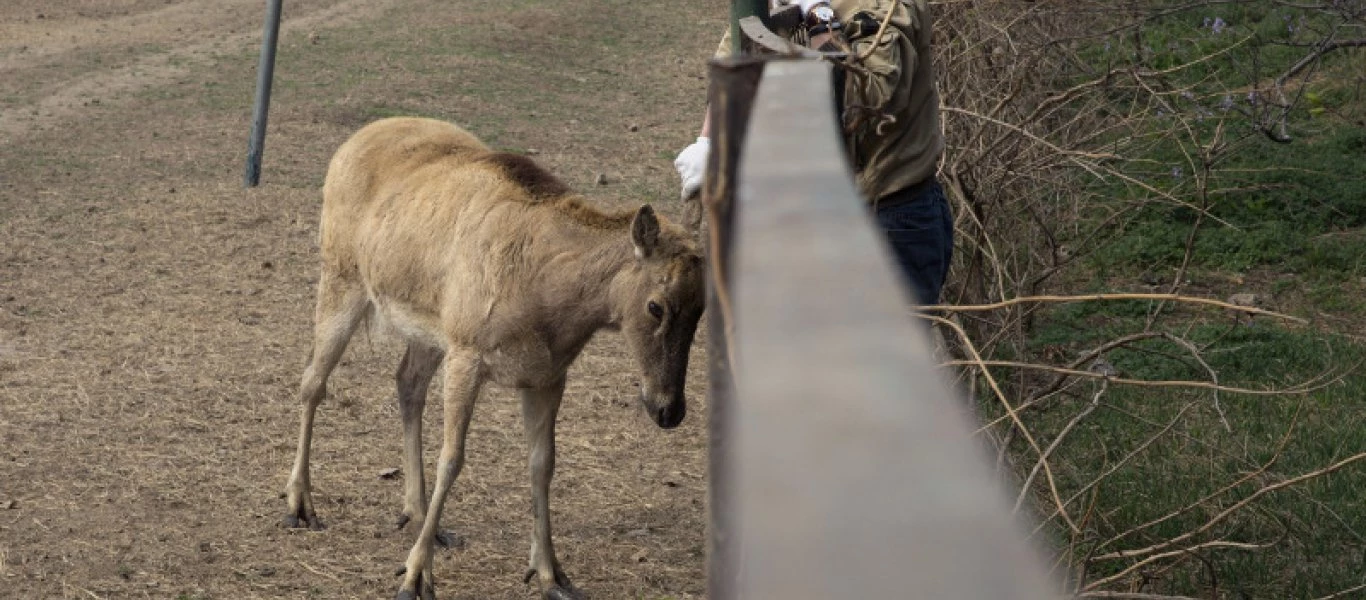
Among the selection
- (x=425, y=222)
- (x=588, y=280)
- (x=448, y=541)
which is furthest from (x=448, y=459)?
(x=425, y=222)

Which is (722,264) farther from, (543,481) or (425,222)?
(425,222)

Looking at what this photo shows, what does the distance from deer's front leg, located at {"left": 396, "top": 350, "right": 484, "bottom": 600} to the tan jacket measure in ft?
5.84

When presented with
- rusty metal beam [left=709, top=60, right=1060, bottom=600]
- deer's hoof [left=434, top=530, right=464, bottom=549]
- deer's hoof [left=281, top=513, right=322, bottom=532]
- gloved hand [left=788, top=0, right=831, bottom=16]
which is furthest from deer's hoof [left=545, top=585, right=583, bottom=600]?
rusty metal beam [left=709, top=60, right=1060, bottom=600]

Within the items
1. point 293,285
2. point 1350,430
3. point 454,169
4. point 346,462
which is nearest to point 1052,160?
point 1350,430

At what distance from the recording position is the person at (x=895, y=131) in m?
3.91

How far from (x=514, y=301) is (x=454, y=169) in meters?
0.89

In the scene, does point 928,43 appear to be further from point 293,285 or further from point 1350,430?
point 293,285

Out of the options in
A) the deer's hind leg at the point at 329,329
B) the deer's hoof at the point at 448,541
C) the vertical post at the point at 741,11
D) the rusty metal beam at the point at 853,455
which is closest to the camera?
the rusty metal beam at the point at 853,455

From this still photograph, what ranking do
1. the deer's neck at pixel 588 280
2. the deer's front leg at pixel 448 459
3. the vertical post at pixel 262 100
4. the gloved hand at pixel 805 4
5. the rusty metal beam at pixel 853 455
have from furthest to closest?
the vertical post at pixel 262 100, the deer's front leg at pixel 448 459, the deer's neck at pixel 588 280, the gloved hand at pixel 805 4, the rusty metal beam at pixel 853 455

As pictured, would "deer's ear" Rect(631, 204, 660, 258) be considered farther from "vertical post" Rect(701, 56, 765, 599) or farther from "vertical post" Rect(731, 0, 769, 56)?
"vertical post" Rect(701, 56, 765, 599)

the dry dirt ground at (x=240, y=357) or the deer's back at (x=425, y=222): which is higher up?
the deer's back at (x=425, y=222)

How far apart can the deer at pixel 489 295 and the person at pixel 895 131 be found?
90cm

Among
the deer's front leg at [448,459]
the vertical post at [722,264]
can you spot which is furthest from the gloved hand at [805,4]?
the vertical post at [722,264]

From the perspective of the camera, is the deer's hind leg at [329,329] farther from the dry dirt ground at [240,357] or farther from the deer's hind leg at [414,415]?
the dry dirt ground at [240,357]
